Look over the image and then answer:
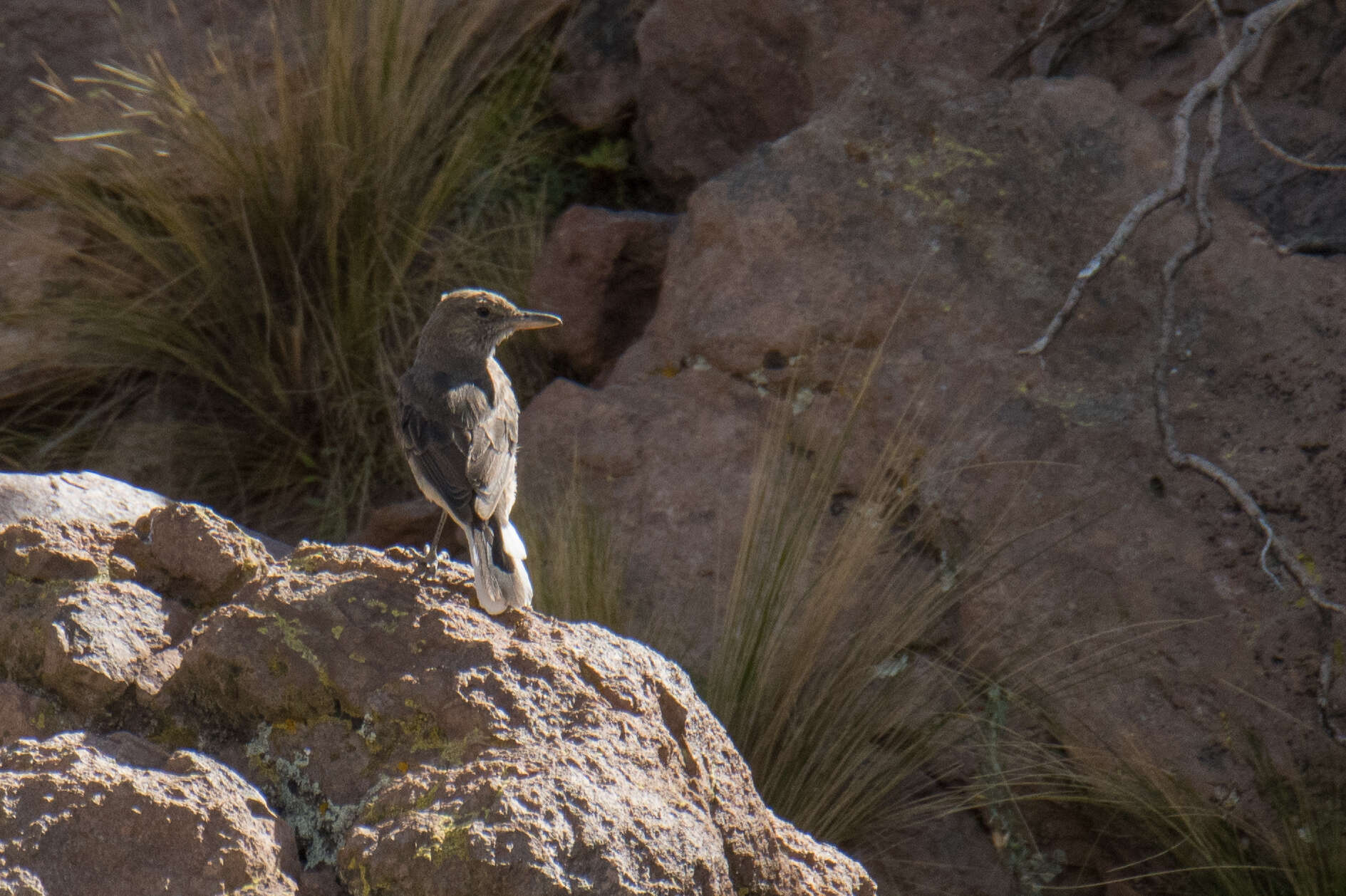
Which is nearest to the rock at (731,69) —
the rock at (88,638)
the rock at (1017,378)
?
the rock at (1017,378)

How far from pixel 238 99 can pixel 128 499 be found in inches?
95.8

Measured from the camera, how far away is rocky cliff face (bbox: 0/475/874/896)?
1877mm

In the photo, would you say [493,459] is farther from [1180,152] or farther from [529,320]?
[1180,152]

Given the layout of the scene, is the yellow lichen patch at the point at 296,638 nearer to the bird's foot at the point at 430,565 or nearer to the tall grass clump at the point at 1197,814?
the bird's foot at the point at 430,565

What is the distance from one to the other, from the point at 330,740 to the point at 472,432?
123 centimetres

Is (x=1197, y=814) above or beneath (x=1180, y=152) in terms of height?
beneath

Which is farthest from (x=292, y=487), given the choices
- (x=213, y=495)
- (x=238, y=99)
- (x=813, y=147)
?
(x=813, y=147)

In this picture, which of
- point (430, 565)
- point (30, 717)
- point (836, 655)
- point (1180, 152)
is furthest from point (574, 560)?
point (1180, 152)

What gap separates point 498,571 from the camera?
2.65 metres

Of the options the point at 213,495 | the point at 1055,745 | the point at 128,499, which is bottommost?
the point at 213,495

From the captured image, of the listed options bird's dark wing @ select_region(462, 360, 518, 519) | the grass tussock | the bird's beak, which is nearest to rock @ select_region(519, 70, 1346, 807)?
the grass tussock

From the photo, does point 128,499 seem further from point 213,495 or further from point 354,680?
point 213,495

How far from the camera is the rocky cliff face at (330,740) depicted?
1.88 m

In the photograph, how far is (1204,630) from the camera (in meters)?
3.62
